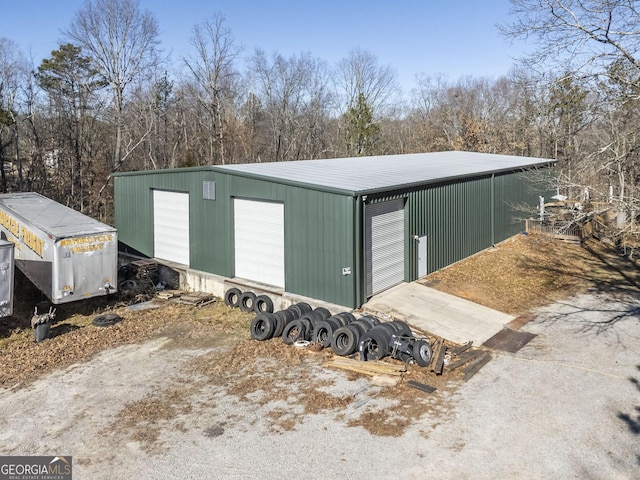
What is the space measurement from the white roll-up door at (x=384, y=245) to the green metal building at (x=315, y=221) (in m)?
0.03

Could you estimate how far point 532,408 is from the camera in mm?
8250

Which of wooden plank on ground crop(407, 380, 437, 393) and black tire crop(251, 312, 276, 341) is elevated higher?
black tire crop(251, 312, 276, 341)

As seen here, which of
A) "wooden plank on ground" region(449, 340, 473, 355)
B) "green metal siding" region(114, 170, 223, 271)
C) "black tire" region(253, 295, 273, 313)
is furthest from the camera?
"green metal siding" region(114, 170, 223, 271)

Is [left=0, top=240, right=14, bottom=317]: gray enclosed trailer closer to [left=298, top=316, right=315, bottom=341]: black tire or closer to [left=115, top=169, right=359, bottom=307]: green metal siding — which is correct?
[left=115, top=169, right=359, bottom=307]: green metal siding

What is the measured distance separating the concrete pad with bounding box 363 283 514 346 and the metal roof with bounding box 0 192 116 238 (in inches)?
301

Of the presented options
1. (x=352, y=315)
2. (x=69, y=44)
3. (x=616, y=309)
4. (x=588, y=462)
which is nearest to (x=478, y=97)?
(x=69, y=44)

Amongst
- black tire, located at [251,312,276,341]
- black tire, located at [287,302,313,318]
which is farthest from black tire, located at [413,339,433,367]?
black tire, located at [251,312,276,341]

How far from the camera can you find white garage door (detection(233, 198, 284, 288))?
561 inches

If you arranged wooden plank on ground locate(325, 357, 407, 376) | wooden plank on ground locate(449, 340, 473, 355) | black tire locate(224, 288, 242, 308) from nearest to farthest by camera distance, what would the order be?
1. wooden plank on ground locate(325, 357, 407, 376)
2. wooden plank on ground locate(449, 340, 473, 355)
3. black tire locate(224, 288, 242, 308)

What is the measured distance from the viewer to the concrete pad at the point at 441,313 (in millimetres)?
11648

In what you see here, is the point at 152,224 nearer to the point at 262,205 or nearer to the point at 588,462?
the point at 262,205

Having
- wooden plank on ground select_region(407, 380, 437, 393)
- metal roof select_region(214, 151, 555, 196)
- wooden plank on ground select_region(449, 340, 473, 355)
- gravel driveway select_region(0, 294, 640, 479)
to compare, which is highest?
metal roof select_region(214, 151, 555, 196)

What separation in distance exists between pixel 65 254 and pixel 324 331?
6.86m

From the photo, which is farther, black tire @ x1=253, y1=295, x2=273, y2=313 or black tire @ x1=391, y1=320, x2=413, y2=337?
black tire @ x1=253, y1=295, x2=273, y2=313
